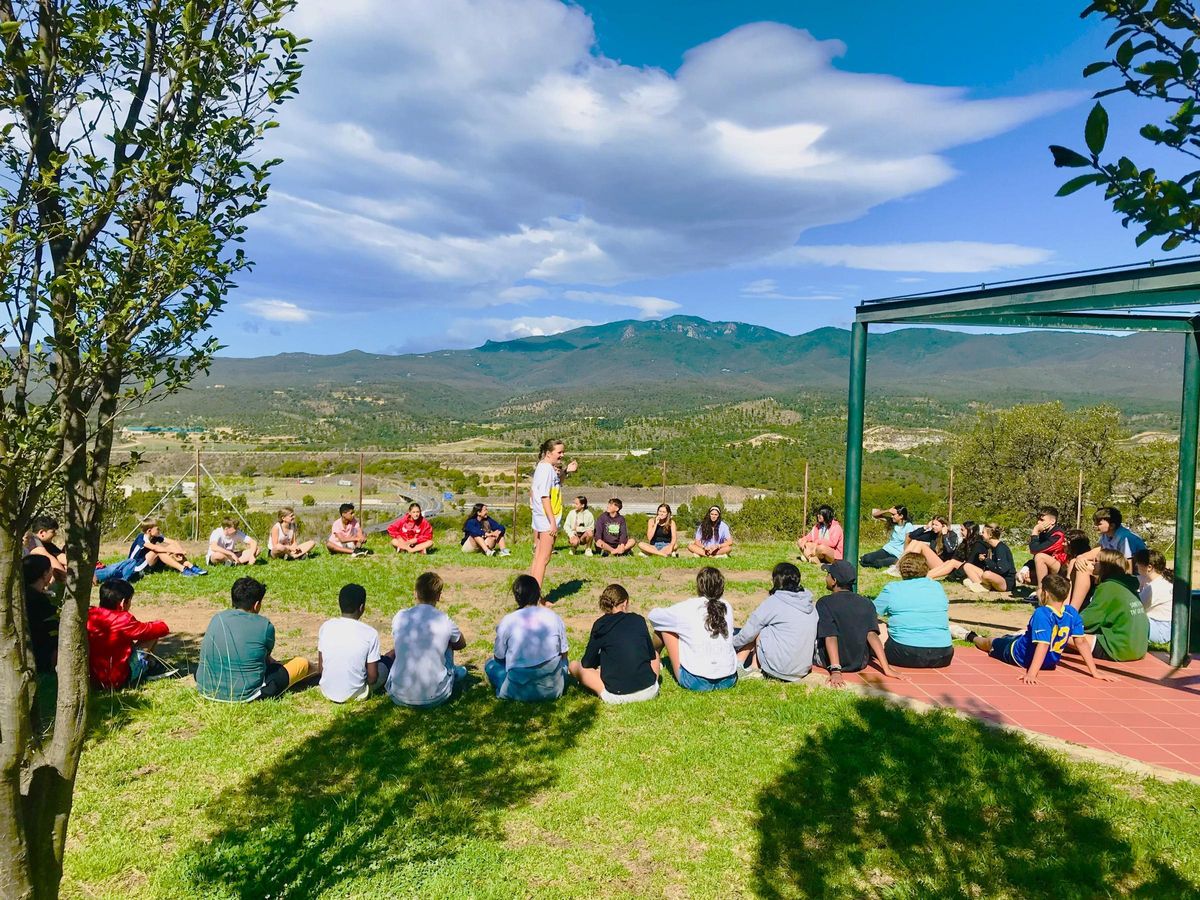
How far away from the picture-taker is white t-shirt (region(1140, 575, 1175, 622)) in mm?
7168

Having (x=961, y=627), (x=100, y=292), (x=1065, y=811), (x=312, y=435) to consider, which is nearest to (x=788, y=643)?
(x=1065, y=811)

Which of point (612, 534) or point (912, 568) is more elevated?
point (912, 568)

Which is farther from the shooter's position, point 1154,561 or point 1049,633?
point 1154,561

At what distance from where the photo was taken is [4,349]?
87.4 inches

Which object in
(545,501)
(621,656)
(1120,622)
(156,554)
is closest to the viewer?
(621,656)

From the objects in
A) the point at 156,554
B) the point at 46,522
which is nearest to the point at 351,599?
the point at 46,522

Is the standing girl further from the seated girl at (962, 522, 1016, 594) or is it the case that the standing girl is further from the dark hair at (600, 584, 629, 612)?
the seated girl at (962, 522, 1016, 594)

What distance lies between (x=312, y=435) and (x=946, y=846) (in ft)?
301

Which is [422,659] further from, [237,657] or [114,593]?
[114,593]

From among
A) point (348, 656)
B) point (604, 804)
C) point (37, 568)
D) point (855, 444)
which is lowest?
point (604, 804)

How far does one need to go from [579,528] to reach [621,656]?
7.26 m

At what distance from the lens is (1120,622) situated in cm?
667

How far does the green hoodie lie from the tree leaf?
653 centimetres

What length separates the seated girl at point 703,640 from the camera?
19.3 ft
